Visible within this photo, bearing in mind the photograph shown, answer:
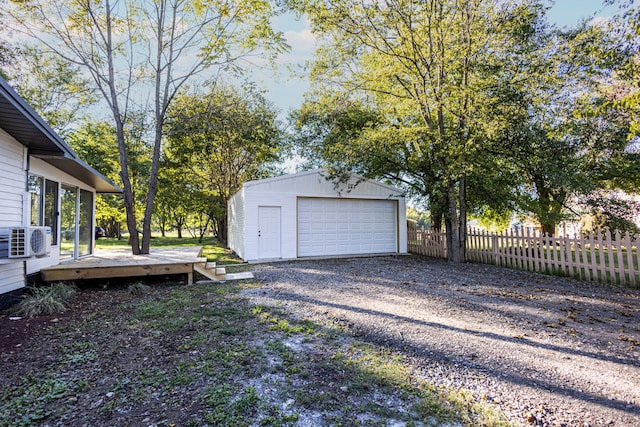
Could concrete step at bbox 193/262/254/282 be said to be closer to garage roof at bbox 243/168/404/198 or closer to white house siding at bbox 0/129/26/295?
white house siding at bbox 0/129/26/295

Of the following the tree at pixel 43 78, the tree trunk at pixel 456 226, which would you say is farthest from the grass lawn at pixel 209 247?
the tree trunk at pixel 456 226

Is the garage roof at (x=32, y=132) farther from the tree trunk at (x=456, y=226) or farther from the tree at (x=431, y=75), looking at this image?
the tree trunk at (x=456, y=226)

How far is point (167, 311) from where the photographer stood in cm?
434

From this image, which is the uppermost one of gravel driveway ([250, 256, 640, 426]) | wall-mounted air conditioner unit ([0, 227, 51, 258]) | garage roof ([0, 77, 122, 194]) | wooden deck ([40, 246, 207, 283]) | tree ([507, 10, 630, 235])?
tree ([507, 10, 630, 235])

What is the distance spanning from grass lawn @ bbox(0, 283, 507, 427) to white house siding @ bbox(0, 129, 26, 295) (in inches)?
56.4

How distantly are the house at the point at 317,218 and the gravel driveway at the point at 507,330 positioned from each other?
288cm

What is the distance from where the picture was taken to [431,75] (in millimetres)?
8828

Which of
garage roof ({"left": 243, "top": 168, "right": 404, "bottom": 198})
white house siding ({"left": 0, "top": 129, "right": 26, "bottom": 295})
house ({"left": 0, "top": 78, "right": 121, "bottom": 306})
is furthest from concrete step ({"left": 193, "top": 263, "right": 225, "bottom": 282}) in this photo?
garage roof ({"left": 243, "top": 168, "right": 404, "bottom": 198})

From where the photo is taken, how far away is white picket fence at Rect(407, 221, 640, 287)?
5820 mm

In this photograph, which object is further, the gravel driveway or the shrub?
the shrub

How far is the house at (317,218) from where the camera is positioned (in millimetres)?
9641

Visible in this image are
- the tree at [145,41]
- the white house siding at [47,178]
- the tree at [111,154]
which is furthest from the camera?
the tree at [111,154]

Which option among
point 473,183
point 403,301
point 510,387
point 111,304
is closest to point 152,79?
point 111,304

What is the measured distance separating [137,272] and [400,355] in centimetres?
533
